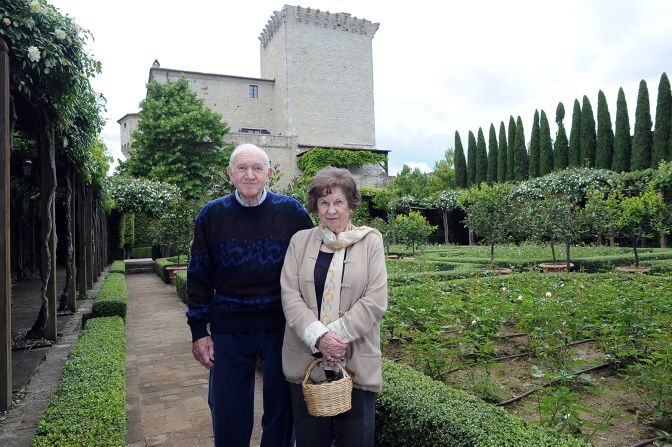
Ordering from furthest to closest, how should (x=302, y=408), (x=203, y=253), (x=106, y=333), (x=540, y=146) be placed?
(x=540, y=146), (x=106, y=333), (x=203, y=253), (x=302, y=408)

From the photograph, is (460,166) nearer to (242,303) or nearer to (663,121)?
(663,121)

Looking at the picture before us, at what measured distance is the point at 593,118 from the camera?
2489 centimetres

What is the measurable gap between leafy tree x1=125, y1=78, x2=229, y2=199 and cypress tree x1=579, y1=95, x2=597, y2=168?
19.7 m

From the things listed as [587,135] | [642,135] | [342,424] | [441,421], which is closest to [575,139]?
[587,135]

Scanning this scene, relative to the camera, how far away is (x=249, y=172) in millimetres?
2096

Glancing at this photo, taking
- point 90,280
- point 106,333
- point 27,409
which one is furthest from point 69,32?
point 90,280

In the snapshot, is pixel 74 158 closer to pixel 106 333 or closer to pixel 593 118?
pixel 106 333

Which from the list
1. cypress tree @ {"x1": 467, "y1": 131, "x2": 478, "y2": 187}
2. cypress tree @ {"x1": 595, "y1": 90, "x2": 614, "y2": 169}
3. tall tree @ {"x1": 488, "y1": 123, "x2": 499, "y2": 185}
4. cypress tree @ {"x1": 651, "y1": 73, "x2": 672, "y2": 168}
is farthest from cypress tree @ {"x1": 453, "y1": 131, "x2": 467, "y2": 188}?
cypress tree @ {"x1": 651, "y1": 73, "x2": 672, "y2": 168}

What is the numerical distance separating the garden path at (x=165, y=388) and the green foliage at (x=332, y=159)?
19.5m

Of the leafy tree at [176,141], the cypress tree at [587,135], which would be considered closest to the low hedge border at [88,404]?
the leafy tree at [176,141]

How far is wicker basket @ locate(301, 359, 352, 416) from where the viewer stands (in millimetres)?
1733

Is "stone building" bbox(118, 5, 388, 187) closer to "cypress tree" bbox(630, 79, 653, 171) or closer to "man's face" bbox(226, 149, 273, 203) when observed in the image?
"cypress tree" bbox(630, 79, 653, 171)

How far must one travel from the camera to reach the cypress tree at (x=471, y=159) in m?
30.9

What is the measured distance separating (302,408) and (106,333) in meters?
3.22
